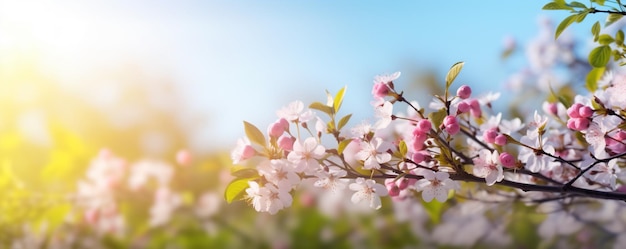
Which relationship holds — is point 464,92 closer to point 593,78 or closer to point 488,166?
point 488,166

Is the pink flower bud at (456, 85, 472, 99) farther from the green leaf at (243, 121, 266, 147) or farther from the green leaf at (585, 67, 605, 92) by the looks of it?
the green leaf at (585, 67, 605, 92)

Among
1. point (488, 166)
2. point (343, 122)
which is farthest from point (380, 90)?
point (488, 166)

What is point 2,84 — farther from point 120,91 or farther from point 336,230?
point 336,230

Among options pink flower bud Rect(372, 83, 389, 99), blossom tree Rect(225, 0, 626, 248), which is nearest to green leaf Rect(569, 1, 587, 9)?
blossom tree Rect(225, 0, 626, 248)

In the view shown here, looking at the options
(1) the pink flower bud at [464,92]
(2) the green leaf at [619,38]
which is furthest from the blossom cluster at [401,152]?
(2) the green leaf at [619,38]

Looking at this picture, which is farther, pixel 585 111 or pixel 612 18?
pixel 612 18

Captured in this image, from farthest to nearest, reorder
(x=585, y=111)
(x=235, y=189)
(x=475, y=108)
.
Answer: (x=475, y=108) → (x=235, y=189) → (x=585, y=111)
